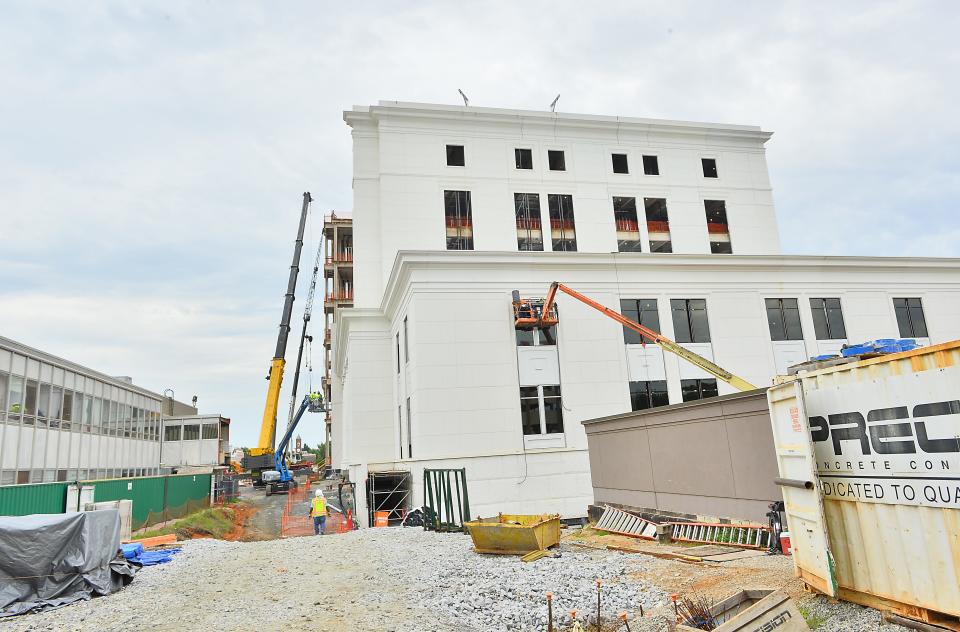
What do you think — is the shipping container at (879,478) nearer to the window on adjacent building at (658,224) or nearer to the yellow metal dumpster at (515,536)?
the yellow metal dumpster at (515,536)

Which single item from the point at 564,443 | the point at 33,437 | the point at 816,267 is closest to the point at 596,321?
the point at 564,443

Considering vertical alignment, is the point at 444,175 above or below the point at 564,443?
above

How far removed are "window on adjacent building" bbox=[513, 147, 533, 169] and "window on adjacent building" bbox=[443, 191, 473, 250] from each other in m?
4.17

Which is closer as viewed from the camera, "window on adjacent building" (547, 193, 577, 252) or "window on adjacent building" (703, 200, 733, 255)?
"window on adjacent building" (547, 193, 577, 252)

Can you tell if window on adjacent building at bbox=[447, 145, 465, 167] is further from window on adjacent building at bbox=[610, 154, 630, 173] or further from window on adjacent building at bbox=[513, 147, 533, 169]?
window on adjacent building at bbox=[610, 154, 630, 173]

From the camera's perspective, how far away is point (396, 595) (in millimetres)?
11789

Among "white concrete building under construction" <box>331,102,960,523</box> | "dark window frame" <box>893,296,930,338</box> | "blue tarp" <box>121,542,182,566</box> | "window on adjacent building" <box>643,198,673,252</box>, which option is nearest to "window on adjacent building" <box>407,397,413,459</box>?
"white concrete building under construction" <box>331,102,960,523</box>

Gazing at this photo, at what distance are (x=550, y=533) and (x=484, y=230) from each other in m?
25.8

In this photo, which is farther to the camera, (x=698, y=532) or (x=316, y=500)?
(x=316, y=500)

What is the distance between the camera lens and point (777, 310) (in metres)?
32.6

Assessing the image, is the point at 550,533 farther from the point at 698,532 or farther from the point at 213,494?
the point at 213,494

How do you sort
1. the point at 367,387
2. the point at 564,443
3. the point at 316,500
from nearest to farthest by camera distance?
the point at 316,500
the point at 564,443
the point at 367,387

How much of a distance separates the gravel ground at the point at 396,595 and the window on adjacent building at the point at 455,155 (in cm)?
2827

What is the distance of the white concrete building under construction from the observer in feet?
91.2
